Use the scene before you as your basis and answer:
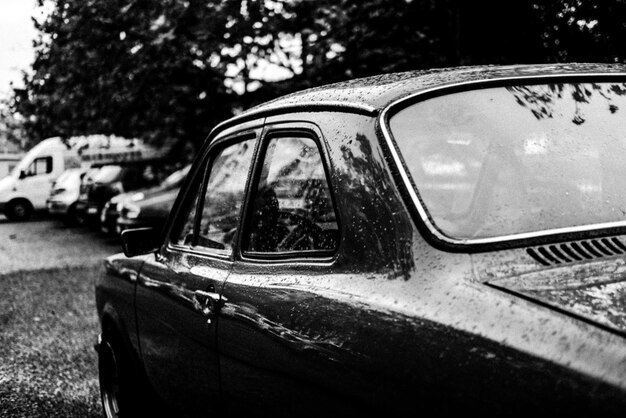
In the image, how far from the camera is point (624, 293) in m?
1.74

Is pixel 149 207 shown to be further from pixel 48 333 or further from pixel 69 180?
pixel 69 180

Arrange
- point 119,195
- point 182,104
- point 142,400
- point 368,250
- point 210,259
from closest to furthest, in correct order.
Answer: point 368,250 < point 210,259 < point 142,400 < point 182,104 < point 119,195

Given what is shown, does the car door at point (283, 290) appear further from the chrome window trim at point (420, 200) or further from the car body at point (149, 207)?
the car body at point (149, 207)

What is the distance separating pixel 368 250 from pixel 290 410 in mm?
487

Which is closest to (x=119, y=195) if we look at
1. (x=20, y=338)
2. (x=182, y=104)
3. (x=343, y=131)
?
(x=182, y=104)

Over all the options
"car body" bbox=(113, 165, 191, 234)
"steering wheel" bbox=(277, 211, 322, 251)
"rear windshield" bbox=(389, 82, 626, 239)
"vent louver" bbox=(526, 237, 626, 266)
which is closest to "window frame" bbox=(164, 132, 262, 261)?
"steering wheel" bbox=(277, 211, 322, 251)

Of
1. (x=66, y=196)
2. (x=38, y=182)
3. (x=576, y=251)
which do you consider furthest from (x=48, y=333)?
(x=38, y=182)

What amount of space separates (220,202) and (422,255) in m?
1.57

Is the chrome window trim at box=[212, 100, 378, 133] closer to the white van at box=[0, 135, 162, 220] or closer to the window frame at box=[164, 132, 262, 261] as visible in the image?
the window frame at box=[164, 132, 262, 261]

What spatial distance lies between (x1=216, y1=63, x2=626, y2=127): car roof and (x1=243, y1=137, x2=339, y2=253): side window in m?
0.15

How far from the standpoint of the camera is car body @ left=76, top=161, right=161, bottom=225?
67.9ft

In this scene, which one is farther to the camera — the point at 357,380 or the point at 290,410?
the point at 290,410

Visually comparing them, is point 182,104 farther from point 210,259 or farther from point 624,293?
point 624,293

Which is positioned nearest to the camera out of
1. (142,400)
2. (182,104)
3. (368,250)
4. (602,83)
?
(368,250)
